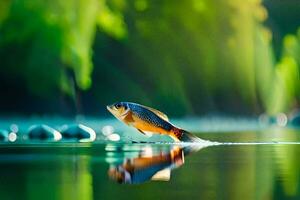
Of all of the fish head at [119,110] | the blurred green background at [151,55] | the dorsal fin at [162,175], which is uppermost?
the blurred green background at [151,55]

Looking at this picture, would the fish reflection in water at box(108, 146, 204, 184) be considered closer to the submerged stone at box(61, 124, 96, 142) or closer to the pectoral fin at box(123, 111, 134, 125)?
the pectoral fin at box(123, 111, 134, 125)

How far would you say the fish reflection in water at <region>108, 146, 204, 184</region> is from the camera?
277 inches

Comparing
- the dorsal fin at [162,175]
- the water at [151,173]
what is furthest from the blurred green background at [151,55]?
the dorsal fin at [162,175]

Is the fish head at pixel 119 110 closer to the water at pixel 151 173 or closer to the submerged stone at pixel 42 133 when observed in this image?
the water at pixel 151 173

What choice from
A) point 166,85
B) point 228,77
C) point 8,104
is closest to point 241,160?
point 8,104

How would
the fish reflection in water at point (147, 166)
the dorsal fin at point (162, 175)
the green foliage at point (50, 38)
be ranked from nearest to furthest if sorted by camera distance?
the dorsal fin at point (162, 175) < the fish reflection in water at point (147, 166) < the green foliage at point (50, 38)

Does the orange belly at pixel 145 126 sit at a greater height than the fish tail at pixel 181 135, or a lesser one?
greater

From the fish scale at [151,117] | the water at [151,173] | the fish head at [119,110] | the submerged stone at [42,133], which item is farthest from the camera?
the submerged stone at [42,133]

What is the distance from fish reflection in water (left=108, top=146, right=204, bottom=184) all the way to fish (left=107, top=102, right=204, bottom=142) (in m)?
0.25

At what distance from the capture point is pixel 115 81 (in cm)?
2489

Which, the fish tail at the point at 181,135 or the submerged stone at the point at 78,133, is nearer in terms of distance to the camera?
the fish tail at the point at 181,135

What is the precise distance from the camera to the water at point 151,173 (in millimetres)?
6074

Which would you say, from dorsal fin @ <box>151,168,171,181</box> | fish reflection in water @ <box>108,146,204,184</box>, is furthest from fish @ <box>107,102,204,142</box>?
dorsal fin @ <box>151,168,171,181</box>

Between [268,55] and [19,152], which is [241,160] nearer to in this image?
[19,152]
